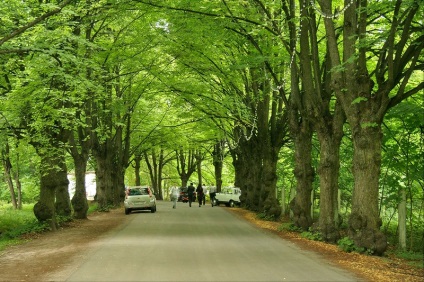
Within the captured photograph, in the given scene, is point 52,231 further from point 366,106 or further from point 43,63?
point 366,106

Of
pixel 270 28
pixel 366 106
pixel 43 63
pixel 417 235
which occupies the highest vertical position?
pixel 270 28

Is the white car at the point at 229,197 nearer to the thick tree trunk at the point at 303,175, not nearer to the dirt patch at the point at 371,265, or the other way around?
the thick tree trunk at the point at 303,175

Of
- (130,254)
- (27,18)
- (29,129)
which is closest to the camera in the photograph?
(130,254)

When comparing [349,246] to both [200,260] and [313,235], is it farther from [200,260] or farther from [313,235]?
[200,260]

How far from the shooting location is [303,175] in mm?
18891

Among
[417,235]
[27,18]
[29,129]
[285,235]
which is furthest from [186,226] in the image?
[27,18]

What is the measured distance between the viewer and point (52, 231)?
19.1 metres

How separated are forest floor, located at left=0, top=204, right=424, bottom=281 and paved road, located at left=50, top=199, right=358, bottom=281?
42 centimetres

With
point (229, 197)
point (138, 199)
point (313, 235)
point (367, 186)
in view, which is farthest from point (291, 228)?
point (229, 197)

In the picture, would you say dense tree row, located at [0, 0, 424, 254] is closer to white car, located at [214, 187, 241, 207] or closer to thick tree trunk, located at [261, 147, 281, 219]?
thick tree trunk, located at [261, 147, 281, 219]

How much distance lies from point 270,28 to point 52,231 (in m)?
10.8

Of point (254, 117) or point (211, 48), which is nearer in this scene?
point (211, 48)

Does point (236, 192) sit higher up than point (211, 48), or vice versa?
point (211, 48)

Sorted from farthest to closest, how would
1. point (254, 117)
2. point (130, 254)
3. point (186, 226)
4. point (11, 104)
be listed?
point (254, 117)
point (186, 226)
point (11, 104)
point (130, 254)
